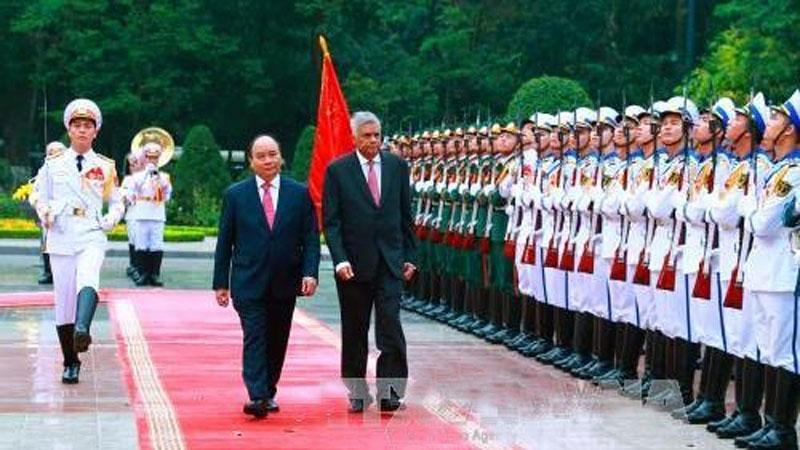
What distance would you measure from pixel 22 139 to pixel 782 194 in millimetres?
49637

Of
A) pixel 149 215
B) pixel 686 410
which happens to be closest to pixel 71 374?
pixel 686 410

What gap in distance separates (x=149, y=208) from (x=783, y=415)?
17.3 meters

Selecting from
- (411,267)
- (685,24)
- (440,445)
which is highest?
(685,24)

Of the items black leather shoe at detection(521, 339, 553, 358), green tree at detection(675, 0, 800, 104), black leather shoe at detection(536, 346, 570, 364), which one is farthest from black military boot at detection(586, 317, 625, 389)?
green tree at detection(675, 0, 800, 104)

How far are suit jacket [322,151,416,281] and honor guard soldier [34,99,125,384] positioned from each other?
2.19 m

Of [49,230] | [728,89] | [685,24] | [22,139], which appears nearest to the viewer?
[49,230]

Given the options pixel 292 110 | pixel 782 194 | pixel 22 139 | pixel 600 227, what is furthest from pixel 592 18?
pixel 782 194

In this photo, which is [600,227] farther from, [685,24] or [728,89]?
[685,24]

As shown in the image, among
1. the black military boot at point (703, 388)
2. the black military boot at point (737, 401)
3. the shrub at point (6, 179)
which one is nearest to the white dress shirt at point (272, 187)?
the black military boot at point (703, 388)

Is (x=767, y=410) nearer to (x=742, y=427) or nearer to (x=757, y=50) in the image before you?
(x=742, y=427)

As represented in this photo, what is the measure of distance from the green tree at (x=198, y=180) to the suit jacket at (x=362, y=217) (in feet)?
106

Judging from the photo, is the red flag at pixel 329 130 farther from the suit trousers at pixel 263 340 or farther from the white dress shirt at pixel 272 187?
the suit trousers at pixel 263 340

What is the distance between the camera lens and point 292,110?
57250mm

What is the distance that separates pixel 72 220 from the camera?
581 inches
